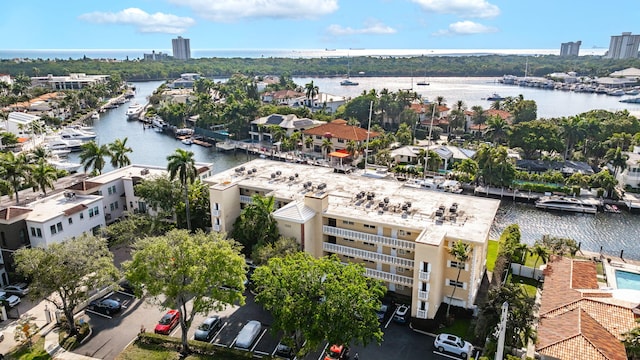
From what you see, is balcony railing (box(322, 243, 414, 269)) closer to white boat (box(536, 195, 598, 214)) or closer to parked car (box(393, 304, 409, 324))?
parked car (box(393, 304, 409, 324))

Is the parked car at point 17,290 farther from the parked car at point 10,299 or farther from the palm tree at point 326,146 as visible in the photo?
the palm tree at point 326,146

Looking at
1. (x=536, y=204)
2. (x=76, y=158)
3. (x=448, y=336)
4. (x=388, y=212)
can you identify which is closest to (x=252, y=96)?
(x=76, y=158)

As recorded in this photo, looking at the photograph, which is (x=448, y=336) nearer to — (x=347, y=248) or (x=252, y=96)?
(x=347, y=248)

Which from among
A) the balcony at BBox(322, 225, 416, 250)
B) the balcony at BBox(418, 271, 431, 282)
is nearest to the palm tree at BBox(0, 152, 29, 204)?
the balcony at BBox(322, 225, 416, 250)

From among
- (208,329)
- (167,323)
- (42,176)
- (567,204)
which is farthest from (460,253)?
(42,176)

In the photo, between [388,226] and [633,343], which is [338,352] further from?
[633,343]
